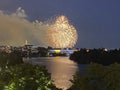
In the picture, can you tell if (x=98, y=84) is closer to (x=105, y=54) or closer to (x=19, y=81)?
(x=19, y=81)

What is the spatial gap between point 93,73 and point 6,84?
776 cm

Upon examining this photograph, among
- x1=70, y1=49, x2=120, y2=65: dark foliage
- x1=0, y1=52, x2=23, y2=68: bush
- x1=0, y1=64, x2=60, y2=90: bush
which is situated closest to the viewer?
x1=0, y1=64, x2=60, y2=90: bush

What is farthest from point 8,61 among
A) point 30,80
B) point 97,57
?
point 97,57

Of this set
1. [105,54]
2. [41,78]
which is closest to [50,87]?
[41,78]

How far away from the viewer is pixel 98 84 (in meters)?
28.6

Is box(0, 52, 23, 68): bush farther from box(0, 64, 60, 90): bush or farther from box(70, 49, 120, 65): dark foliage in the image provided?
box(70, 49, 120, 65): dark foliage

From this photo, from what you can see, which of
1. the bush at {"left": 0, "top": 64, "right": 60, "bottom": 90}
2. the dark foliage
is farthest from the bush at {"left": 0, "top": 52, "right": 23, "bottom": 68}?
the dark foliage

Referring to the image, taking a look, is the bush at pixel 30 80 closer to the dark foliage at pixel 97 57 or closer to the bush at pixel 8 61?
the bush at pixel 8 61

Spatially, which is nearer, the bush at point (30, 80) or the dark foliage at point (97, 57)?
the bush at point (30, 80)

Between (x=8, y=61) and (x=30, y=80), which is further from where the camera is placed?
(x=8, y=61)

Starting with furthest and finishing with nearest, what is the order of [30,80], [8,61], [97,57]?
[97,57], [8,61], [30,80]

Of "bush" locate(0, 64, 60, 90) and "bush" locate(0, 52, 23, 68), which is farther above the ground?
"bush" locate(0, 52, 23, 68)

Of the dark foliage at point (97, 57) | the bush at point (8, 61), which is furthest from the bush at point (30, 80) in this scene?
the dark foliage at point (97, 57)

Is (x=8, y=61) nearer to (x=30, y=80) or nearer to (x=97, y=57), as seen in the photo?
(x=30, y=80)
